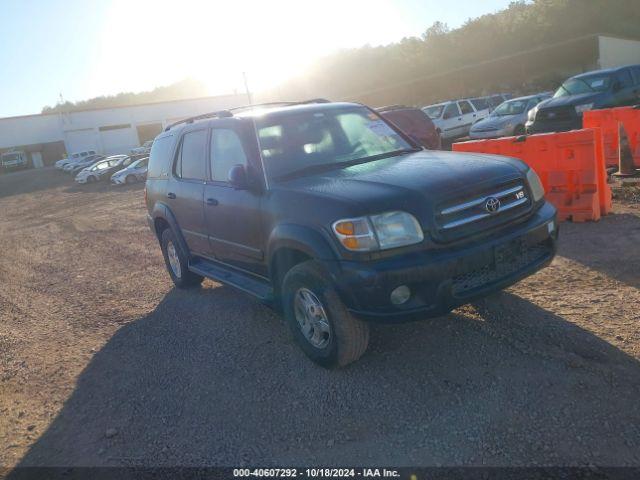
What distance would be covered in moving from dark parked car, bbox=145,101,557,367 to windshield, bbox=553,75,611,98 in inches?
413

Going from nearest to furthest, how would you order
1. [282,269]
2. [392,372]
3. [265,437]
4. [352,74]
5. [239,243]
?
[265,437]
[392,372]
[282,269]
[239,243]
[352,74]

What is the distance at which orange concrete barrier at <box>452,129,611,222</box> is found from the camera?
22.2 ft

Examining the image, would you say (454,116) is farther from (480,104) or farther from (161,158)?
(161,158)

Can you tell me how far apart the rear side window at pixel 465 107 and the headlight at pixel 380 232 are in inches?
719

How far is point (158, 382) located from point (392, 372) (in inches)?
72.2

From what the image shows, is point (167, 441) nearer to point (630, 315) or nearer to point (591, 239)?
point (630, 315)

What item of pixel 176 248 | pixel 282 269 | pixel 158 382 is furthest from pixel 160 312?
pixel 282 269

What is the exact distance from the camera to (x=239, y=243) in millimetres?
4723

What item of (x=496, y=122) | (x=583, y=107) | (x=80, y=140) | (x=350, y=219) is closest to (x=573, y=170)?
(x=350, y=219)

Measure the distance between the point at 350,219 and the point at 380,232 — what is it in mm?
204

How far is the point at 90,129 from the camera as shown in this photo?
5744 centimetres

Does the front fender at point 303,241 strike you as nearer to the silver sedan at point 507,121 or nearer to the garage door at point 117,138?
the silver sedan at point 507,121

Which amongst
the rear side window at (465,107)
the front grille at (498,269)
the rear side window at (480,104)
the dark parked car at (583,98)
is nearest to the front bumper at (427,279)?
the front grille at (498,269)

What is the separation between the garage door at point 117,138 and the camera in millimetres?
57438
